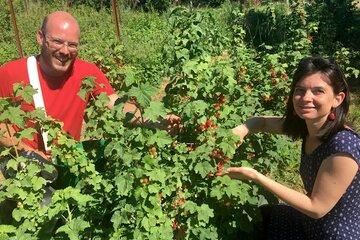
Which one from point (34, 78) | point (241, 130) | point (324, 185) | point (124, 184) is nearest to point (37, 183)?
point (124, 184)

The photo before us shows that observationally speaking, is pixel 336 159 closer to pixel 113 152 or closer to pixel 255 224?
pixel 255 224

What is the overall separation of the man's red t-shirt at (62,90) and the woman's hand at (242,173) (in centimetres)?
102

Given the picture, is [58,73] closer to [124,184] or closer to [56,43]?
[56,43]

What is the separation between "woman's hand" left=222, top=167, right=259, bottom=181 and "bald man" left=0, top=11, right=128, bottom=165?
3.14 feet

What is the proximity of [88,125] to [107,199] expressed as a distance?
444 millimetres

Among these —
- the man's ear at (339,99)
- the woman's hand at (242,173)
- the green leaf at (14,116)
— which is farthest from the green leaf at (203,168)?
the green leaf at (14,116)

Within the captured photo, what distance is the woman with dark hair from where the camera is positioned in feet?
8.06

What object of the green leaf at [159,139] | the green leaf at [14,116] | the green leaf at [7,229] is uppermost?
the green leaf at [14,116]

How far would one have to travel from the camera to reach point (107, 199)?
8.03ft

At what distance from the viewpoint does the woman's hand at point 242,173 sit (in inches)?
98.5

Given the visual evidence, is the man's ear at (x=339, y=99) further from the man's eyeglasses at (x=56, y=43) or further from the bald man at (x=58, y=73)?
the man's eyeglasses at (x=56, y=43)

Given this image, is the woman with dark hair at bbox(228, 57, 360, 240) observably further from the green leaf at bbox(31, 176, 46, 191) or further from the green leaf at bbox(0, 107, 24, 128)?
the green leaf at bbox(0, 107, 24, 128)

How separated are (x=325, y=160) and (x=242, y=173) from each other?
17.6 inches

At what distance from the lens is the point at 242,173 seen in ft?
8.36
